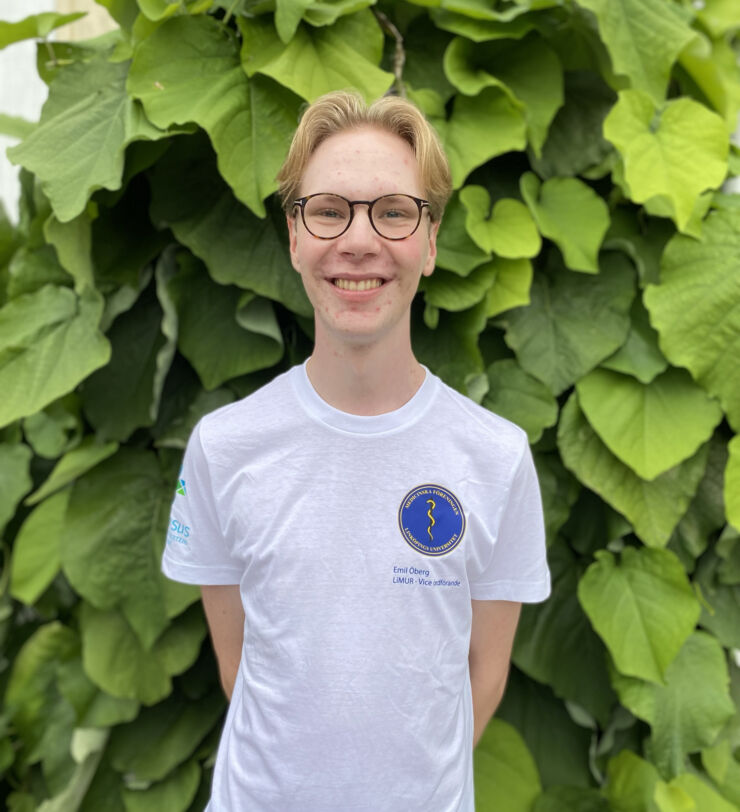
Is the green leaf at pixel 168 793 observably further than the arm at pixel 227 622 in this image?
Answer: Yes

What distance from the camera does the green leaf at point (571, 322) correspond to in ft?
3.26

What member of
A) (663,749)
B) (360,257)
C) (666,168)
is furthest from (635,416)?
(360,257)

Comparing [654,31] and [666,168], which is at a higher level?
[654,31]

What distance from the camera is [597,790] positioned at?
105cm

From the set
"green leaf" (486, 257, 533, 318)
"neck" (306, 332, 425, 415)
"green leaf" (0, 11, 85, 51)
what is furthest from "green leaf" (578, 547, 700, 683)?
"green leaf" (0, 11, 85, 51)

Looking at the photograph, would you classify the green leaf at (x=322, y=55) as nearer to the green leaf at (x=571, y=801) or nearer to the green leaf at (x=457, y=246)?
the green leaf at (x=457, y=246)

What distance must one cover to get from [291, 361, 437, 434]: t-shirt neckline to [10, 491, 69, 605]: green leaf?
52 centimetres

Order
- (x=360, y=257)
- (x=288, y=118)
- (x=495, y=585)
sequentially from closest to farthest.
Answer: (x=360, y=257)
(x=495, y=585)
(x=288, y=118)

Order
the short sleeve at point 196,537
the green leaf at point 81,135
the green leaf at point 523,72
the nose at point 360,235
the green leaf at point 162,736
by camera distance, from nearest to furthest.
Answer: the nose at point 360,235
the short sleeve at point 196,537
the green leaf at point 81,135
the green leaf at point 523,72
the green leaf at point 162,736

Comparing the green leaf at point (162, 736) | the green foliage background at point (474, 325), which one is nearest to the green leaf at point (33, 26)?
the green foliage background at point (474, 325)

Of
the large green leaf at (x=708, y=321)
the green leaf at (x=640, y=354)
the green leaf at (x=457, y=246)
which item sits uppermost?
the green leaf at (x=457, y=246)

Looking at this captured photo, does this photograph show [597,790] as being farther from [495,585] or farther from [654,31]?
[654,31]

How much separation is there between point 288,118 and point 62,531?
58cm

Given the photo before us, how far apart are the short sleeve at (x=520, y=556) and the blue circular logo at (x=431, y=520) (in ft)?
0.23
